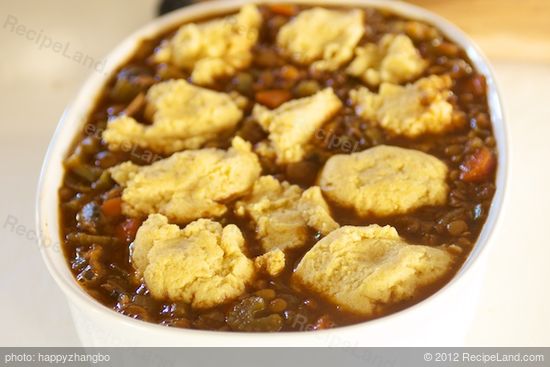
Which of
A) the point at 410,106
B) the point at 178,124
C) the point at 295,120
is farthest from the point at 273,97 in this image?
the point at 410,106

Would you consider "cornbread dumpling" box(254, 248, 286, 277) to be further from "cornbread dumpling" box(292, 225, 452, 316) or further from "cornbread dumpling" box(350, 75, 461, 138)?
"cornbread dumpling" box(350, 75, 461, 138)

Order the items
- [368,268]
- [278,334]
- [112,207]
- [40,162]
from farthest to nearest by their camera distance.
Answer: [40,162], [112,207], [368,268], [278,334]

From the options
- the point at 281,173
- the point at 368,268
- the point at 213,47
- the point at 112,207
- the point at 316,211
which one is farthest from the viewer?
the point at 213,47

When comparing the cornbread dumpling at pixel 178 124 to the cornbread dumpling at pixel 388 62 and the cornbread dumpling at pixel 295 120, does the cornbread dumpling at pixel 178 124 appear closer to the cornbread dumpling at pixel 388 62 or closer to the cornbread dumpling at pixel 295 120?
the cornbread dumpling at pixel 295 120

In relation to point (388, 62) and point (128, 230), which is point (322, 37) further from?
point (128, 230)

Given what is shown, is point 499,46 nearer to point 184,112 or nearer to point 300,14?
point 300,14

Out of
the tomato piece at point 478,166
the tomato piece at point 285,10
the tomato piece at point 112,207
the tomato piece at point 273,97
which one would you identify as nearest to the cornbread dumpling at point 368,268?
the tomato piece at point 478,166

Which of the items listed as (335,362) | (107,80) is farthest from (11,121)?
(335,362)
